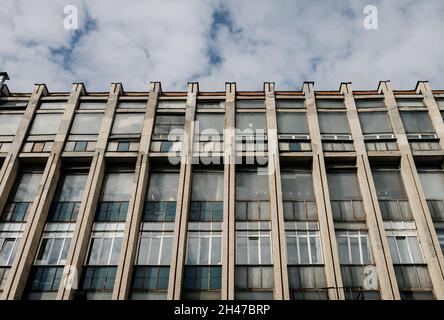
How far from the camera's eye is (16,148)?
749 inches

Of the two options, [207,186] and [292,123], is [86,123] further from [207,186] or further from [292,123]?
[292,123]

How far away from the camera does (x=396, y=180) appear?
60.5 ft

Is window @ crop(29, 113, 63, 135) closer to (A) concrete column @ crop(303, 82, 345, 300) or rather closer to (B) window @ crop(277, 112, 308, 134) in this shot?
(B) window @ crop(277, 112, 308, 134)

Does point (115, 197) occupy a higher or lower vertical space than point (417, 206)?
higher

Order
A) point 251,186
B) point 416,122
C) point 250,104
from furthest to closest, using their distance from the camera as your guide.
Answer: point 250,104 < point 416,122 < point 251,186

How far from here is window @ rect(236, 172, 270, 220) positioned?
17484 mm

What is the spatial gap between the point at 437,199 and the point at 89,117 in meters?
18.0

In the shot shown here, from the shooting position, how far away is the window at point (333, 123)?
19984mm

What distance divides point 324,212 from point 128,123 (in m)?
11.2

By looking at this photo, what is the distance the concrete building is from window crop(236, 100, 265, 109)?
112mm

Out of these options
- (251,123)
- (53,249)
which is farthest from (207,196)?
(53,249)

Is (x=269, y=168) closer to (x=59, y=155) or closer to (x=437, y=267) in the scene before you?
(x=437, y=267)

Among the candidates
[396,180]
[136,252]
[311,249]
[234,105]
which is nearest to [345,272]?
[311,249]

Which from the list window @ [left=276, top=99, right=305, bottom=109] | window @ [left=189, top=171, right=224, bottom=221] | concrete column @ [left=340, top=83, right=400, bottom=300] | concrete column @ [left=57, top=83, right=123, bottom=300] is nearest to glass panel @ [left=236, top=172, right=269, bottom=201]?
window @ [left=189, top=171, right=224, bottom=221]
